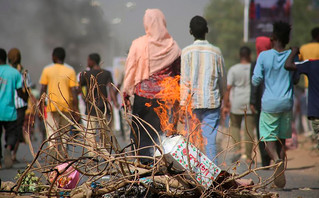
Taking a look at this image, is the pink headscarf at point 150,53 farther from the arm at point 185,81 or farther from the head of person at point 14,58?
the head of person at point 14,58

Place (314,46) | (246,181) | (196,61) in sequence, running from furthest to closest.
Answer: (314,46) → (196,61) → (246,181)

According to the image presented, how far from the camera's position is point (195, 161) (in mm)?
5086

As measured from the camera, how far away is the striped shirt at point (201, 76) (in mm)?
6848

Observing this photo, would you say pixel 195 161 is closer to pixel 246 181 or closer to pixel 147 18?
pixel 246 181

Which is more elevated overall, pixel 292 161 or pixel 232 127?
pixel 232 127

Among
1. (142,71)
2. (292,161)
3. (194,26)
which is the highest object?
(194,26)

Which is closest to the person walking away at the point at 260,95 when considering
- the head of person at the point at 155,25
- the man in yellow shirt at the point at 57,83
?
the head of person at the point at 155,25

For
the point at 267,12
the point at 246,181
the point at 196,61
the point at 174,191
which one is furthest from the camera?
the point at 267,12

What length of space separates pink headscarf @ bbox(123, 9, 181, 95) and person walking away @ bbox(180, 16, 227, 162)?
0.90 ft

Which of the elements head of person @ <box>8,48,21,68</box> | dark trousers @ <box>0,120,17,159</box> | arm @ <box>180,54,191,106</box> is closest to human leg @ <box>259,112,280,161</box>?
arm @ <box>180,54,191,106</box>

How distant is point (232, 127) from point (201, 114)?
3.64m

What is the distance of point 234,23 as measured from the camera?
5753cm

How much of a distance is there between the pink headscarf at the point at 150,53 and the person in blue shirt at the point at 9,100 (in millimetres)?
2906

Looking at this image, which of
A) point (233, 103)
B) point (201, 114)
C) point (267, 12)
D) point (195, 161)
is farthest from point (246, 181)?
point (267, 12)
